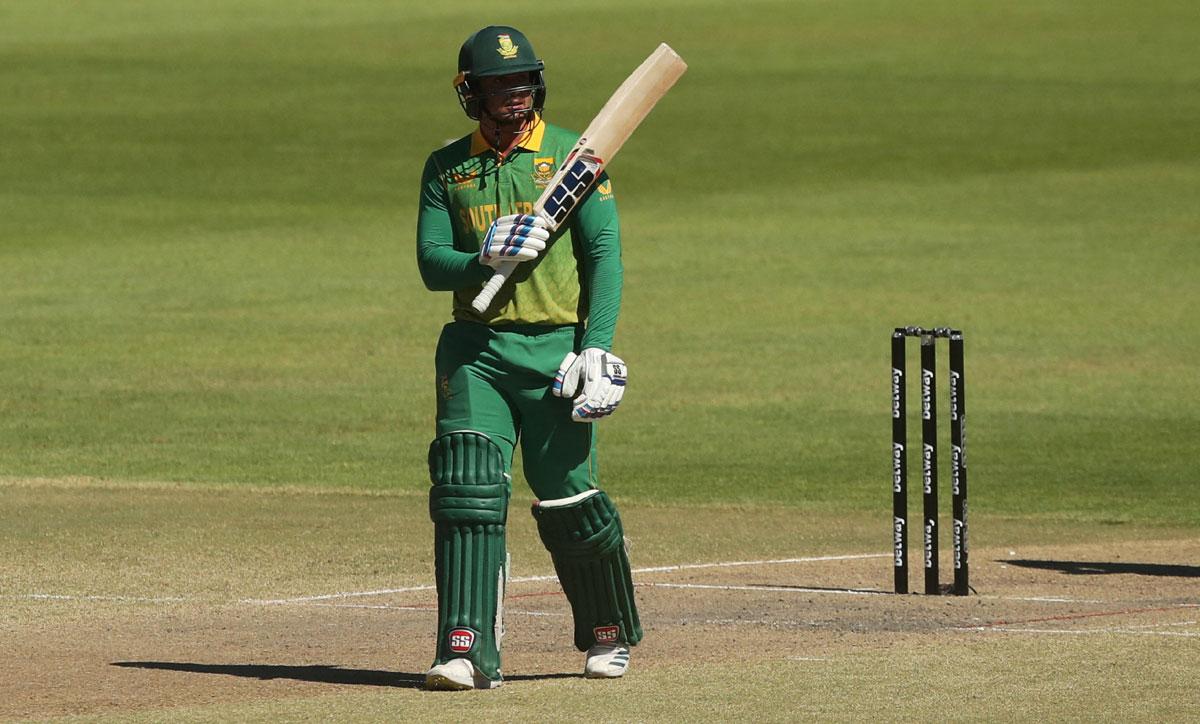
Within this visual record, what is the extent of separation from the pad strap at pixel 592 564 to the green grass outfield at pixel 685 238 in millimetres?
5720

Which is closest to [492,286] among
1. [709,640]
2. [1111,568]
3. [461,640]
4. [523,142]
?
[523,142]

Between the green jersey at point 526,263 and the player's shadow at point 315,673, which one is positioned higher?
the green jersey at point 526,263

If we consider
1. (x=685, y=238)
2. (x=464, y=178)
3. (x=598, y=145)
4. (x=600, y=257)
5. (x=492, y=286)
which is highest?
(x=685, y=238)

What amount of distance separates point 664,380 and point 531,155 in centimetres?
1169

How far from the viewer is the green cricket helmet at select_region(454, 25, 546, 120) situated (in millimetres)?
7402

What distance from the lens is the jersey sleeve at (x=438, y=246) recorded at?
7297 mm

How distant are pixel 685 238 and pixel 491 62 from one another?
2146 centimetres

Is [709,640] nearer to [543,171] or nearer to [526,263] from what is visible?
[526,263]

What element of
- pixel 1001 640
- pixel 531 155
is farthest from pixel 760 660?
pixel 531 155

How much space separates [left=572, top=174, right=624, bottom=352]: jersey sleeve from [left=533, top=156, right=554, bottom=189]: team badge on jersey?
17cm

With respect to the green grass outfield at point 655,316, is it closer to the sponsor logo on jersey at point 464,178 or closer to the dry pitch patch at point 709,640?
the dry pitch patch at point 709,640

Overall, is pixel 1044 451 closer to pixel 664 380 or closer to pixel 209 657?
pixel 664 380

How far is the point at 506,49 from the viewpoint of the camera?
7418 mm

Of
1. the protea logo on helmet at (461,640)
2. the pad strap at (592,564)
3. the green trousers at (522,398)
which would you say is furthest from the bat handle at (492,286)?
the protea logo on helmet at (461,640)
